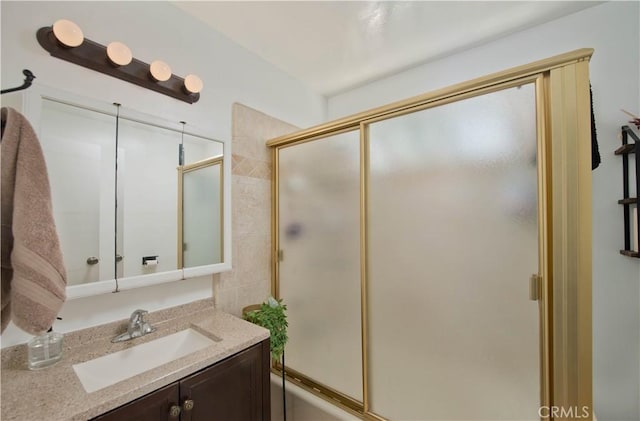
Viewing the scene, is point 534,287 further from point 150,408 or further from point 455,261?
point 150,408

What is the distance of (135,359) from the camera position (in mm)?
1109

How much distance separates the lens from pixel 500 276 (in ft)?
3.61

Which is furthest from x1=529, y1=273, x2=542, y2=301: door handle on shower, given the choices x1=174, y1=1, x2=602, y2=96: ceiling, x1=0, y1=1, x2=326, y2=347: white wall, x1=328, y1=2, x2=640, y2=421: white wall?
x1=0, y1=1, x2=326, y2=347: white wall

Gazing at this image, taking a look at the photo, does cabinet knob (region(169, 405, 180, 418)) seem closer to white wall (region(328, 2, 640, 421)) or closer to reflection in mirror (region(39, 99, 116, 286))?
reflection in mirror (region(39, 99, 116, 286))

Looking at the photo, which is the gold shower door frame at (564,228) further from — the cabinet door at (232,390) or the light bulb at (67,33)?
the light bulb at (67,33)

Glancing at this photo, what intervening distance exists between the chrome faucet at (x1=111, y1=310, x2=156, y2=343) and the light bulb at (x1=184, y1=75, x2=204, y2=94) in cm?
114

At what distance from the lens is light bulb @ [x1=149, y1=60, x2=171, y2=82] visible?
4.16 feet

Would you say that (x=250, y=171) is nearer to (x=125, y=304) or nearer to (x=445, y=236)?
(x=125, y=304)

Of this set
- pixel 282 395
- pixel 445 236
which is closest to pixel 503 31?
pixel 445 236

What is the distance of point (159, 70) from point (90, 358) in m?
1.29

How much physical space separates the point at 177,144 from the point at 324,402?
68.0 inches

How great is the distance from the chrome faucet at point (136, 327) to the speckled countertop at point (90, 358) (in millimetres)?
23

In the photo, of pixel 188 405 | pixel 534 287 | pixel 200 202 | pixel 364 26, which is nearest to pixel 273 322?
pixel 188 405

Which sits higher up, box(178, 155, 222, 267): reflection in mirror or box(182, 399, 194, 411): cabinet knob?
box(178, 155, 222, 267): reflection in mirror
